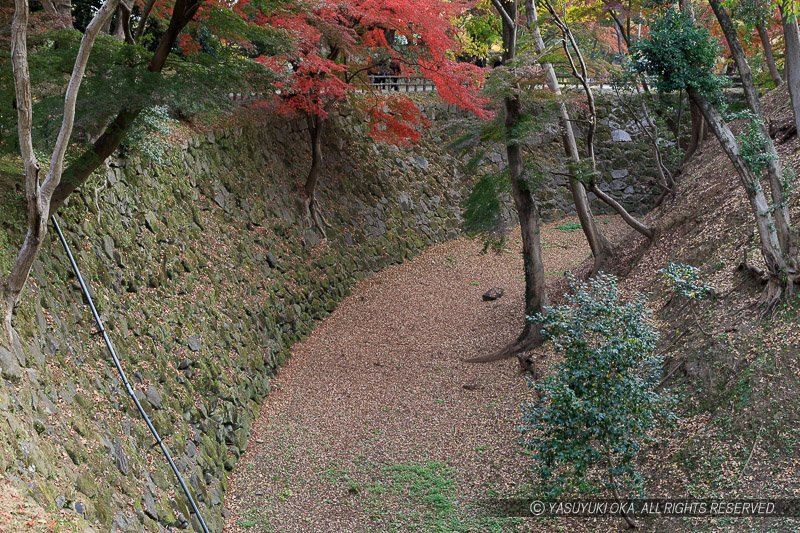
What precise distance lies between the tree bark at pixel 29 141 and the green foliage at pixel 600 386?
4866 millimetres

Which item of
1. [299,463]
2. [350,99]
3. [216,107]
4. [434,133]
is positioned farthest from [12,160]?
[434,133]

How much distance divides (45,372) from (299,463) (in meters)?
3.92

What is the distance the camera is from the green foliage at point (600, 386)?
7.28m

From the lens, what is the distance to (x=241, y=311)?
12.6 m

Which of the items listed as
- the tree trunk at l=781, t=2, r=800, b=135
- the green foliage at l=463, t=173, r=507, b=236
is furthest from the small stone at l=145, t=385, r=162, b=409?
the tree trunk at l=781, t=2, r=800, b=135

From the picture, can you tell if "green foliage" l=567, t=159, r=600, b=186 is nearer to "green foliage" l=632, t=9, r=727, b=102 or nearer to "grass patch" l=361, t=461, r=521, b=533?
"green foliage" l=632, t=9, r=727, b=102

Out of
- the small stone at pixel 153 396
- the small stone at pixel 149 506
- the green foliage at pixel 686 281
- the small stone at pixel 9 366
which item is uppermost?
the green foliage at pixel 686 281

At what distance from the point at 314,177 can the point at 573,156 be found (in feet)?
18.0

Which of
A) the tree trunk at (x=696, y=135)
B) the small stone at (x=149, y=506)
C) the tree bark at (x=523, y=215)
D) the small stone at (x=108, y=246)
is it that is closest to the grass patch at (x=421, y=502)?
the small stone at (x=149, y=506)

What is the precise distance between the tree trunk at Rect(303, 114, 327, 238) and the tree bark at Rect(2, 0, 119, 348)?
8741 mm

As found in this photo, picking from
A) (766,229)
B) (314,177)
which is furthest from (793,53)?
(314,177)

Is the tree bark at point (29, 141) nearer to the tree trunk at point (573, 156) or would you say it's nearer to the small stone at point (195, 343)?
the small stone at point (195, 343)

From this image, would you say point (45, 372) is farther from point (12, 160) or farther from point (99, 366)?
point (12, 160)

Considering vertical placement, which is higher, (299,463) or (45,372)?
(45,372)
